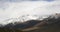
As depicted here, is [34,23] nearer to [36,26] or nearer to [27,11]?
[36,26]

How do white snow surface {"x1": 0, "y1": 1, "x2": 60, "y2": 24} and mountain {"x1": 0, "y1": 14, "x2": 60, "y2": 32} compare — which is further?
white snow surface {"x1": 0, "y1": 1, "x2": 60, "y2": 24}

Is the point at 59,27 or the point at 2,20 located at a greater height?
the point at 2,20

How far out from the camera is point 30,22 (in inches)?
27.9

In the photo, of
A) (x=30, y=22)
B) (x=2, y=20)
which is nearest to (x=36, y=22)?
(x=30, y=22)

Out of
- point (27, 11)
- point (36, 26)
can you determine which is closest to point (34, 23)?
point (36, 26)

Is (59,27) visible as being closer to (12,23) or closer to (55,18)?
(55,18)

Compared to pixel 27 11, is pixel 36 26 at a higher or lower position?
lower

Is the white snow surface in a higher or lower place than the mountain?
higher

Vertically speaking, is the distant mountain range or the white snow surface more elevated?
the white snow surface

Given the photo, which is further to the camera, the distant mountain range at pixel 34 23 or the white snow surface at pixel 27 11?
the white snow surface at pixel 27 11

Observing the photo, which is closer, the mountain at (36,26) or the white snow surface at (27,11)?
the mountain at (36,26)

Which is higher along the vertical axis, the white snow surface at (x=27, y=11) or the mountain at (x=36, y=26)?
the white snow surface at (x=27, y=11)

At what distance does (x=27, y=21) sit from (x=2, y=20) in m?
0.19

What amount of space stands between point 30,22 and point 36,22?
43 mm
